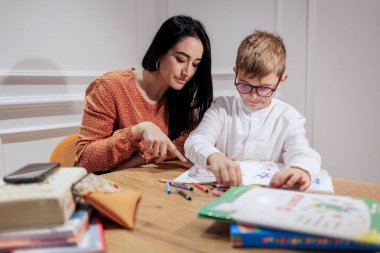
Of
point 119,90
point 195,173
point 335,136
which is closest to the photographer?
point 195,173

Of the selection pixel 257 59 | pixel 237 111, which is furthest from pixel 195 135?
pixel 257 59

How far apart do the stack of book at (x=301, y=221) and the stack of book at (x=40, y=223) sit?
0.22 m

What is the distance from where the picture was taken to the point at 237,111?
136 centimetres

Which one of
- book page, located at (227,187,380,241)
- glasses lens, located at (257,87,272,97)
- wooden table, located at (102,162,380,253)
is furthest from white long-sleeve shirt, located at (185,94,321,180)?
book page, located at (227,187,380,241)

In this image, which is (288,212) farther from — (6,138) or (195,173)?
(6,138)

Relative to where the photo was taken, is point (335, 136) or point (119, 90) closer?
point (119, 90)

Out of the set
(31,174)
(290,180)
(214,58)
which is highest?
(214,58)

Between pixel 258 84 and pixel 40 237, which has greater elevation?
pixel 258 84

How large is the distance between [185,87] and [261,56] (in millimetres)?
504

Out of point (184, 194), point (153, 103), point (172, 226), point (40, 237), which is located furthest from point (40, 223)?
point (153, 103)

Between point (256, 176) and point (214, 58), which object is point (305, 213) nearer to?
point (256, 176)

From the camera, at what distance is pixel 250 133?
1.29 m

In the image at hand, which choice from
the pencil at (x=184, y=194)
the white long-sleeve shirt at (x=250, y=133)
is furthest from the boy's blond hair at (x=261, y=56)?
the pencil at (x=184, y=194)

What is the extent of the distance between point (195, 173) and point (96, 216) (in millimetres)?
450
